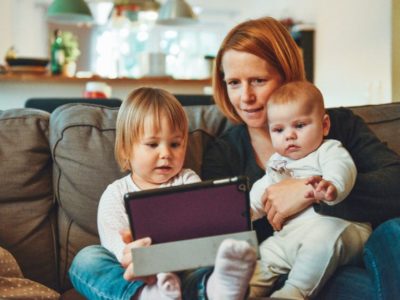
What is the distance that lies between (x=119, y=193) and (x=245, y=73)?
501 millimetres

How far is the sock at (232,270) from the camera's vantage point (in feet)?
3.03

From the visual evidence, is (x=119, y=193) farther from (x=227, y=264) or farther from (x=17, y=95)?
(x=17, y=95)

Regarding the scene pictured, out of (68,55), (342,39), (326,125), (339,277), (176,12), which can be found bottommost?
(339,277)

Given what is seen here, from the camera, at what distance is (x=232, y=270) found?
96 cm

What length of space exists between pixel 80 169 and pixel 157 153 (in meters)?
0.31

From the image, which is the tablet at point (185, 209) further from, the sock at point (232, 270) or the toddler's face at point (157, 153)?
the toddler's face at point (157, 153)

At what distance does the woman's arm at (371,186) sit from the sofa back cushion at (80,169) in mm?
481

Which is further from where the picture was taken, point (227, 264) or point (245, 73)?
point (245, 73)

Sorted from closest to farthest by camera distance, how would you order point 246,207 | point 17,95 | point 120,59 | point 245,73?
point 246,207 → point 245,73 → point 17,95 → point 120,59

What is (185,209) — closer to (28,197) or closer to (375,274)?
(375,274)

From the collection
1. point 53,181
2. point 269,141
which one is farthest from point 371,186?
point 53,181

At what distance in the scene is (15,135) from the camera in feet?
5.38

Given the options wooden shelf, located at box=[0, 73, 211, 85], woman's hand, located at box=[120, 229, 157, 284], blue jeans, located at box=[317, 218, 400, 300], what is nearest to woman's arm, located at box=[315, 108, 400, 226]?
blue jeans, located at box=[317, 218, 400, 300]

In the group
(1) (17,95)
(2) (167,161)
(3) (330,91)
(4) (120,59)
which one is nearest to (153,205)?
(2) (167,161)
